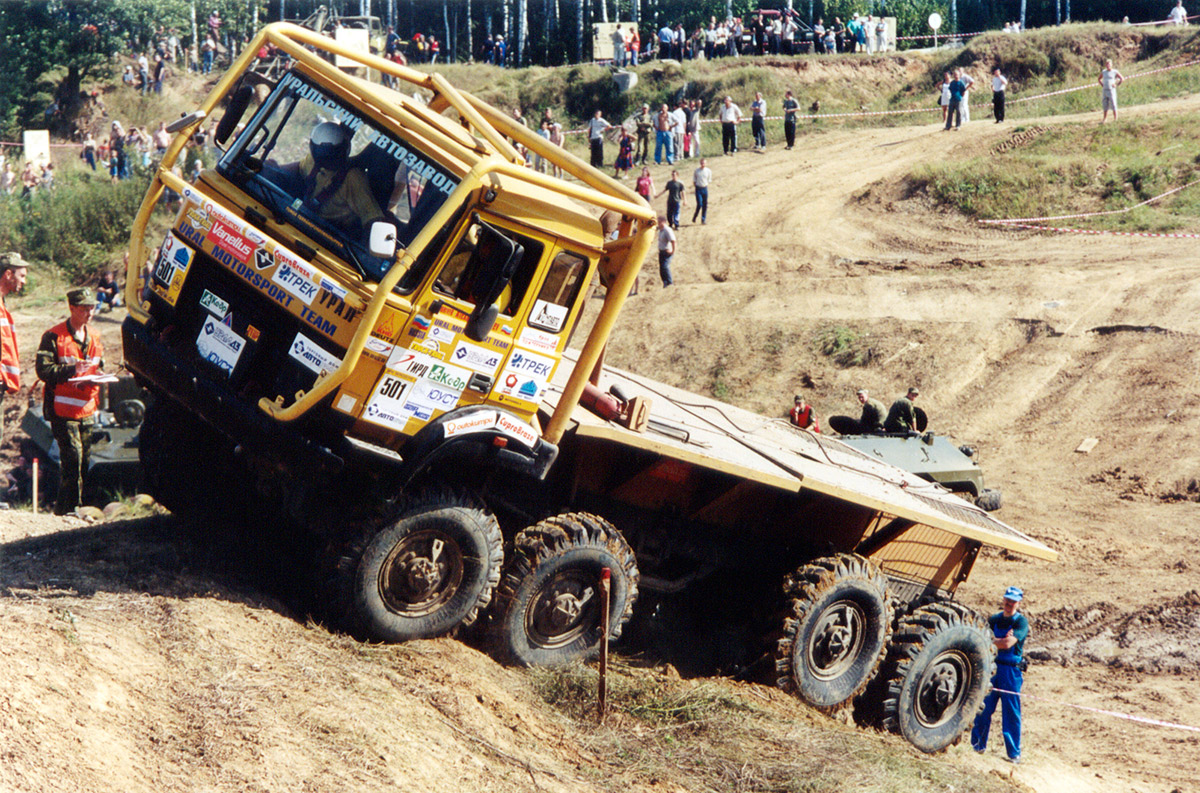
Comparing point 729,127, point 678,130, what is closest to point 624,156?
point 678,130

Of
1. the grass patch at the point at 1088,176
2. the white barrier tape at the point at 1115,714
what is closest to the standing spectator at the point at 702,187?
the grass patch at the point at 1088,176

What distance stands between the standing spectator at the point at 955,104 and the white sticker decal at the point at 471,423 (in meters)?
24.7

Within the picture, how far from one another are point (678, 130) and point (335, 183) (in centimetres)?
2441

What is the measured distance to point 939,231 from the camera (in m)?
24.3

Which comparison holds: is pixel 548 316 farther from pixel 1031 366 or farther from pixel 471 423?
pixel 1031 366

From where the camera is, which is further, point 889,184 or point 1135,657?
point 889,184

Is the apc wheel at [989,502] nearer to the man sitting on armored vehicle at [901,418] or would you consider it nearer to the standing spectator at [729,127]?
the man sitting on armored vehicle at [901,418]

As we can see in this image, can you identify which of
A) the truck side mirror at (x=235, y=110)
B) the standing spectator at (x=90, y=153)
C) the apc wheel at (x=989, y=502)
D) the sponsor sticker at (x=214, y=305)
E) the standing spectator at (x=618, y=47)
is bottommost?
the apc wheel at (x=989, y=502)

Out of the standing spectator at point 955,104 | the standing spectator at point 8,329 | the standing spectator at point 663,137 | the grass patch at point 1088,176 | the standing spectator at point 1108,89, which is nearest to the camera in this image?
the standing spectator at point 8,329

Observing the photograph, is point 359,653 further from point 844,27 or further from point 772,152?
point 844,27

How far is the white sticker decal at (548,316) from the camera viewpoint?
6914mm

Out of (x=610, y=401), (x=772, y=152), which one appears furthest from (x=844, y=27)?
(x=610, y=401)

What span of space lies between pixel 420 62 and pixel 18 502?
113ft

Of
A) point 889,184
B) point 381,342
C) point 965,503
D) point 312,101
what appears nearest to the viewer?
point 381,342
